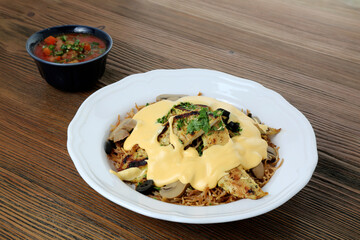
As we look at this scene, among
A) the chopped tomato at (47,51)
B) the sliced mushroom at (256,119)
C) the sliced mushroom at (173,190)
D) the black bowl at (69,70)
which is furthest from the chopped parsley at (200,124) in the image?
the chopped tomato at (47,51)

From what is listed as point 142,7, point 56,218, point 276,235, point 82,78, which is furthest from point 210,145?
point 142,7

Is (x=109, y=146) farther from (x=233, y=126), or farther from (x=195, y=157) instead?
(x=233, y=126)

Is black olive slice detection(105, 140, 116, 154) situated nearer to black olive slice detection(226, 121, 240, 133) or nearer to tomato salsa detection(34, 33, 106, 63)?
black olive slice detection(226, 121, 240, 133)

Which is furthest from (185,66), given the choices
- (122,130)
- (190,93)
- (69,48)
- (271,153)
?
(271,153)

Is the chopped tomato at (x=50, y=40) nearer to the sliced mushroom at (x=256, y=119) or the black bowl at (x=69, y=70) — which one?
the black bowl at (x=69, y=70)

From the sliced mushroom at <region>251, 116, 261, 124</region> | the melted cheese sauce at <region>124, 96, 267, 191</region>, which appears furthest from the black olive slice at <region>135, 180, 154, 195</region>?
the sliced mushroom at <region>251, 116, 261, 124</region>
